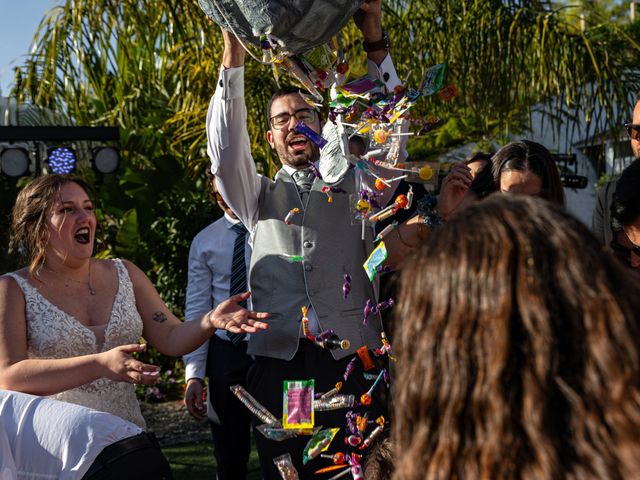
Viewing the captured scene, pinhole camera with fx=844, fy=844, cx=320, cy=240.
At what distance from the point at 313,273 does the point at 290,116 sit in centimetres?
58

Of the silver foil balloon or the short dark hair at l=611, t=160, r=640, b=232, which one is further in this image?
the short dark hair at l=611, t=160, r=640, b=232

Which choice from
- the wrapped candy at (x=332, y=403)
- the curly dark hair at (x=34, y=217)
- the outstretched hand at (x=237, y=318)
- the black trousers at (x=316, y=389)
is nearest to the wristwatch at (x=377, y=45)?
the outstretched hand at (x=237, y=318)

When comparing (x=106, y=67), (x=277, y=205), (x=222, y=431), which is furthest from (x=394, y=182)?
(x=106, y=67)

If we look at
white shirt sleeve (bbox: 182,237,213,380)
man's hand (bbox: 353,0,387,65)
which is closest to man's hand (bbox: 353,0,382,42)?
man's hand (bbox: 353,0,387,65)

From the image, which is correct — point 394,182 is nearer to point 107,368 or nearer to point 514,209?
point 107,368

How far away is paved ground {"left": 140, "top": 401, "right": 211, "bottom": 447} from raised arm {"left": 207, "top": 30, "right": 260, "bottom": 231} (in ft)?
14.0

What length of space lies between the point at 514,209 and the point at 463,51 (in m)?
7.02

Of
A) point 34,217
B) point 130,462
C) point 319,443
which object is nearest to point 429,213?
point 319,443

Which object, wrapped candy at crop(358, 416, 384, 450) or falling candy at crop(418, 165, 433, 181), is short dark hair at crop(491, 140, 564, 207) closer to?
falling candy at crop(418, 165, 433, 181)

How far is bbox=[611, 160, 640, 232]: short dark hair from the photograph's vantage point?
2.59 metres

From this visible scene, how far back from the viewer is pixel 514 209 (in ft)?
3.47

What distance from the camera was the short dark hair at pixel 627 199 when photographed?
2592 mm

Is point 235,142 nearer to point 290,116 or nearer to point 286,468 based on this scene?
point 290,116

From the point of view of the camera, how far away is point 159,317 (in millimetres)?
3221
